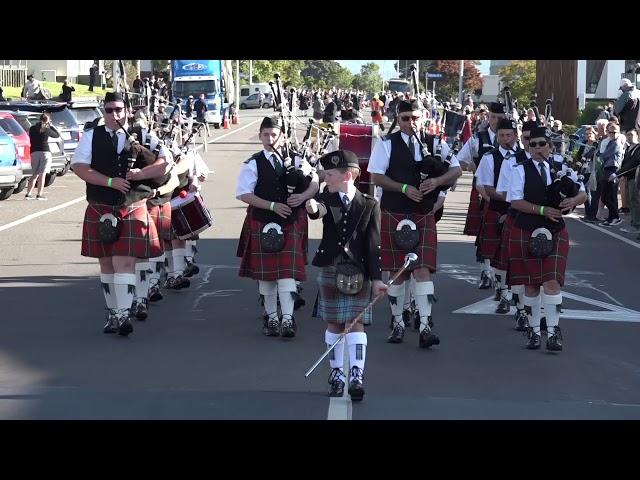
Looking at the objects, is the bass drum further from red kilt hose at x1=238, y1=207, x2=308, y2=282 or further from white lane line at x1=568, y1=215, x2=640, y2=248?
white lane line at x1=568, y1=215, x2=640, y2=248

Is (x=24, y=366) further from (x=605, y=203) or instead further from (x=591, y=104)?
(x=591, y=104)

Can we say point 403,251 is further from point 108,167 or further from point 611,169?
point 611,169

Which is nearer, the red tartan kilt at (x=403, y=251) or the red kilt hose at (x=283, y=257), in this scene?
the red tartan kilt at (x=403, y=251)

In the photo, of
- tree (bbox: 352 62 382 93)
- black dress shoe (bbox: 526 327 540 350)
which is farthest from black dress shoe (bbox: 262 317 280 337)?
tree (bbox: 352 62 382 93)

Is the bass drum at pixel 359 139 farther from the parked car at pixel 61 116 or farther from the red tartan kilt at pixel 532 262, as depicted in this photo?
the parked car at pixel 61 116

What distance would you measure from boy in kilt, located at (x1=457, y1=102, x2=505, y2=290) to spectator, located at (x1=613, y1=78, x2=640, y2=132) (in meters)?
10.8

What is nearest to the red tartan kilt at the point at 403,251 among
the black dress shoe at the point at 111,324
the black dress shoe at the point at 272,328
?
the black dress shoe at the point at 272,328

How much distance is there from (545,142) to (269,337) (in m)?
2.77

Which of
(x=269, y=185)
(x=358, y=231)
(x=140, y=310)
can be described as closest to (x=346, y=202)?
(x=358, y=231)

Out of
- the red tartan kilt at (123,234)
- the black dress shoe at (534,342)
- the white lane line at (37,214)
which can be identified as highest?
the red tartan kilt at (123,234)

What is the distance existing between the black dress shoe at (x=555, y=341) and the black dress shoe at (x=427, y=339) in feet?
2.90

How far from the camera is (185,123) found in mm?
14109

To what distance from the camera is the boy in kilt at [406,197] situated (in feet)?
33.1
